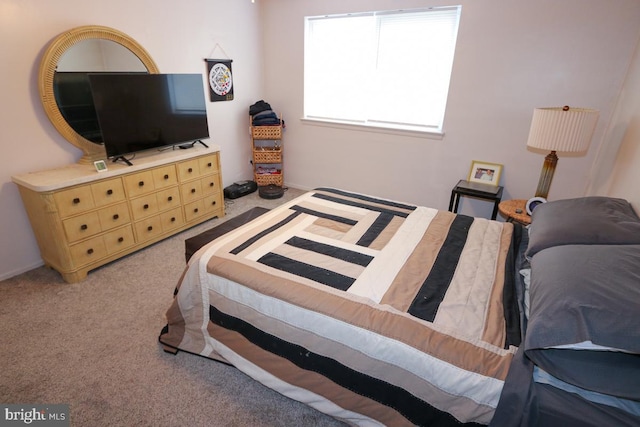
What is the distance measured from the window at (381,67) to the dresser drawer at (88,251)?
2.66m

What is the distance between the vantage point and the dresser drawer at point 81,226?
2.29 m

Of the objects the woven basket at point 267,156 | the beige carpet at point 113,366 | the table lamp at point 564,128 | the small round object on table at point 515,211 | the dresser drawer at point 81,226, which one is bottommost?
the beige carpet at point 113,366

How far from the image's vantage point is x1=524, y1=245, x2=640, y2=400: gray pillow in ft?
3.05

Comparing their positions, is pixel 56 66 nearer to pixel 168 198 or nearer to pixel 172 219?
pixel 168 198

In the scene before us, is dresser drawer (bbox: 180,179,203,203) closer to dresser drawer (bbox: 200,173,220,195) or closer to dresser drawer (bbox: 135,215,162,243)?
dresser drawer (bbox: 200,173,220,195)

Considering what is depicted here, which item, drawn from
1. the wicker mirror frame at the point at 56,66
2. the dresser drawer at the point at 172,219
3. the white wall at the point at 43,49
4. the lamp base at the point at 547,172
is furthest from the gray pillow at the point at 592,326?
the white wall at the point at 43,49

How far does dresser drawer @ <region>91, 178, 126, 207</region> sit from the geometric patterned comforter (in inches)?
47.7

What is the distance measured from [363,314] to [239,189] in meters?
3.07

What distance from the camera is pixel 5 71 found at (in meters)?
2.18

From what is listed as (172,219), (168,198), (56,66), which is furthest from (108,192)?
(56,66)

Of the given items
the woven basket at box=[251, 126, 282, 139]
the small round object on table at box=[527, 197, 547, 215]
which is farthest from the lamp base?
the woven basket at box=[251, 126, 282, 139]

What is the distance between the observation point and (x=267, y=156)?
417cm

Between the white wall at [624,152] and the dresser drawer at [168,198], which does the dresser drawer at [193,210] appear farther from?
the white wall at [624,152]

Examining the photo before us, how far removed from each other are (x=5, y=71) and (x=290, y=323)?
255cm
